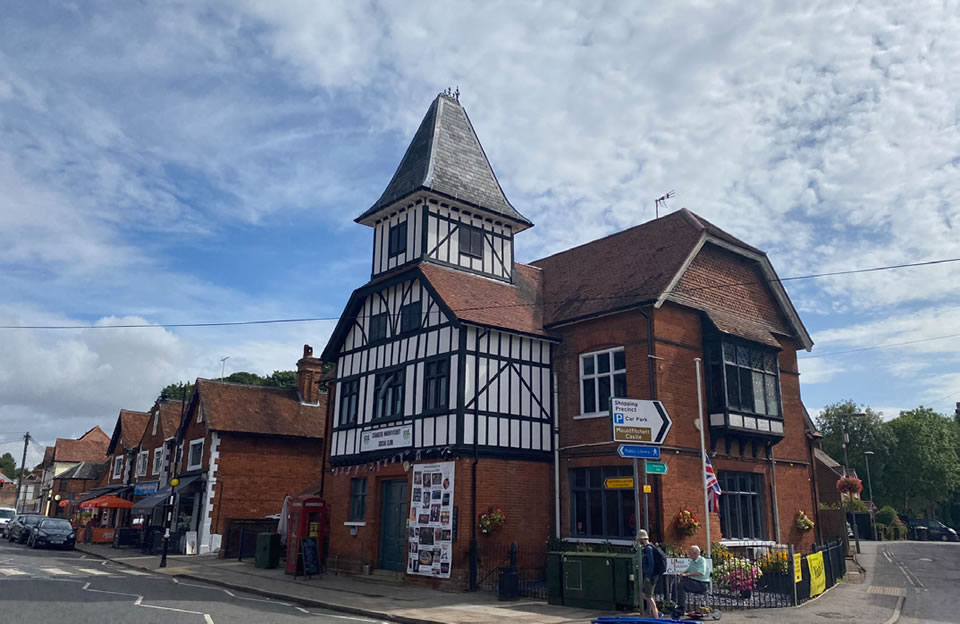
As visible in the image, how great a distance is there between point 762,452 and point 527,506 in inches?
302

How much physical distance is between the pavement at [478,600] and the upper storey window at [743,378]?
17.5ft

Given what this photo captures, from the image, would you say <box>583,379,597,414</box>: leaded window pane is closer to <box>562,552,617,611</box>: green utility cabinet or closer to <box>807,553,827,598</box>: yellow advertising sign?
<box>562,552,617,611</box>: green utility cabinet

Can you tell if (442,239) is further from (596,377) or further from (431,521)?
(431,521)

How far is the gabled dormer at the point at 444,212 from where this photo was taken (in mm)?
24141

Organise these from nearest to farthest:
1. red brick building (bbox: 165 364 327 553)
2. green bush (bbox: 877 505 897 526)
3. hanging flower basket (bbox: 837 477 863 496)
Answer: hanging flower basket (bbox: 837 477 863 496) → red brick building (bbox: 165 364 327 553) → green bush (bbox: 877 505 897 526)

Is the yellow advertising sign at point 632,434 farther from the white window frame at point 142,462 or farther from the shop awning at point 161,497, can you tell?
the white window frame at point 142,462

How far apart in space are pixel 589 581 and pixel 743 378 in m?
8.93

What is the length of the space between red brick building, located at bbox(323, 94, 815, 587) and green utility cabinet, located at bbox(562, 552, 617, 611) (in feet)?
12.1

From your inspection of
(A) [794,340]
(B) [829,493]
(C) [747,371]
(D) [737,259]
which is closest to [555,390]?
(C) [747,371]

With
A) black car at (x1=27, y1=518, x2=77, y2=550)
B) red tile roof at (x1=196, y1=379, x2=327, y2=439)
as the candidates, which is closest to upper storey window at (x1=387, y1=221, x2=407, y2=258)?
red tile roof at (x1=196, y1=379, x2=327, y2=439)

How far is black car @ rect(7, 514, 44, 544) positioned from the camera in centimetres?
3731

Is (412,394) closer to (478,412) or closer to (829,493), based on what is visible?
(478,412)

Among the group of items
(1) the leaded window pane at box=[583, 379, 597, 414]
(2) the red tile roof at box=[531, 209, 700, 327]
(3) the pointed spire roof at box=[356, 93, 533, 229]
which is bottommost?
(1) the leaded window pane at box=[583, 379, 597, 414]

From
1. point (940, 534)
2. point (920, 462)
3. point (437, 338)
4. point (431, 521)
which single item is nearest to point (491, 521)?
point (431, 521)
